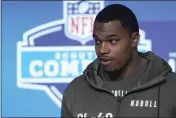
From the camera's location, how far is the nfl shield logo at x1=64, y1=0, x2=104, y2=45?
2.34 m

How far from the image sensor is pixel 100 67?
57.4 inches

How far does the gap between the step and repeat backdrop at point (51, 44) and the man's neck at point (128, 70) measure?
0.92 metres

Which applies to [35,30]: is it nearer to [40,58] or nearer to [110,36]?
[40,58]

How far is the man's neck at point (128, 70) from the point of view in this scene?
54.5 inches

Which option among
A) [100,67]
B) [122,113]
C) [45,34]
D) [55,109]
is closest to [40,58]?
[45,34]

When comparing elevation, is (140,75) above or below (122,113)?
above

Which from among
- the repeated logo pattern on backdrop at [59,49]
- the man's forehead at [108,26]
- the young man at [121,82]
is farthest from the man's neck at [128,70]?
the repeated logo pattern on backdrop at [59,49]

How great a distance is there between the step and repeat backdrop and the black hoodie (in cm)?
92

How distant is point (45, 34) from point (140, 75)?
1089 millimetres

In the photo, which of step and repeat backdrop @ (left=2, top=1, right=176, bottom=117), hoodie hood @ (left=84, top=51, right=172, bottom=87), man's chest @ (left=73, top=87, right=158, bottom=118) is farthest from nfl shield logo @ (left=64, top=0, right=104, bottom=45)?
man's chest @ (left=73, top=87, right=158, bottom=118)

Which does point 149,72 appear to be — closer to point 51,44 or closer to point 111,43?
point 111,43

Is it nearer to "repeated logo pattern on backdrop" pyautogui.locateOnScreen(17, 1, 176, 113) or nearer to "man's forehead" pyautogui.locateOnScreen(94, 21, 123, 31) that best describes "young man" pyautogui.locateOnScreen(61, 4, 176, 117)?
"man's forehead" pyautogui.locateOnScreen(94, 21, 123, 31)

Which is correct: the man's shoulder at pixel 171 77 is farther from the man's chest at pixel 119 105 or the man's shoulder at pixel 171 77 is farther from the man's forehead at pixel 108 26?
the man's forehead at pixel 108 26

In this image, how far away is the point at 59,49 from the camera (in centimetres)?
235
